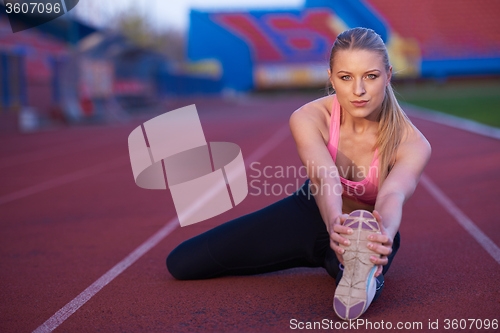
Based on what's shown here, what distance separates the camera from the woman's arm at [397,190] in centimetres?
262

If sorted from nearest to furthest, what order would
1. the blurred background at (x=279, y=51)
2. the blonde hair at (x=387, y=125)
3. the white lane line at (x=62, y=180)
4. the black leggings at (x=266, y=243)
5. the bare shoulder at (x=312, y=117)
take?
the blonde hair at (x=387, y=125) < the bare shoulder at (x=312, y=117) < the black leggings at (x=266, y=243) < the white lane line at (x=62, y=180) < the blurred background at (x=279, y=51)

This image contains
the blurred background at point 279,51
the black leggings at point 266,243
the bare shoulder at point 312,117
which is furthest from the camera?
the blurred background at point 279,51

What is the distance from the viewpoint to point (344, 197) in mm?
3334

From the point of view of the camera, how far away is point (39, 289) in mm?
3627

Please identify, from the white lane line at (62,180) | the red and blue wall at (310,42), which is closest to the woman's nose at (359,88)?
the white lane line at (62,180)

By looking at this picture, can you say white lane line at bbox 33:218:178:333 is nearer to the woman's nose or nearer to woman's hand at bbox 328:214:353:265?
woman's hand at bbox 328:214:353:265

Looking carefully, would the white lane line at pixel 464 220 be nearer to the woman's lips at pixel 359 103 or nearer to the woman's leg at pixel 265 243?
the woman's leg at pixel 265 243

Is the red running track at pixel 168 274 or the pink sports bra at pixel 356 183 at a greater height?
the pink sports bra at pixel 356 183

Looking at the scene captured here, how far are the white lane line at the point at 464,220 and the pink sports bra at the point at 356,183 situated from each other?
1.36 m

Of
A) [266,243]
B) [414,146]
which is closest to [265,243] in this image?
[266,243]

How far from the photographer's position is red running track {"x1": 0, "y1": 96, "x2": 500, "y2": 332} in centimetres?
299

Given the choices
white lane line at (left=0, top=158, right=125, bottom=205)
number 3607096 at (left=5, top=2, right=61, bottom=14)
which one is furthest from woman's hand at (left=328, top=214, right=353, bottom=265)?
number 3607096 at (left=5, top=2, right=61, bottom=14)

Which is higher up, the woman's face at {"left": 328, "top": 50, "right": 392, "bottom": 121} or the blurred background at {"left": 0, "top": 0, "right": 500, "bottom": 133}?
the woman's face at {"left": 328, "top": 50, "right": 392, "bottom": 121}

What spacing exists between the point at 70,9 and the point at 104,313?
1749 centimetres
